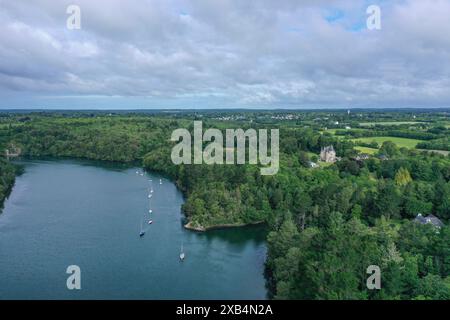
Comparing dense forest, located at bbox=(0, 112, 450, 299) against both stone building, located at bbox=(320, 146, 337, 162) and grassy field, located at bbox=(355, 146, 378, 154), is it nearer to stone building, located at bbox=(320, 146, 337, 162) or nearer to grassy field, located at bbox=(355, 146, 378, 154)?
grassy field, located at bbox=(355, 146, 378, 154)

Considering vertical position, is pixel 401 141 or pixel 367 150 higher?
pixel 401 141

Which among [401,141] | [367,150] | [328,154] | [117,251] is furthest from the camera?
[401,141]

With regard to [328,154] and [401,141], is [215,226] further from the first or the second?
[401,141]

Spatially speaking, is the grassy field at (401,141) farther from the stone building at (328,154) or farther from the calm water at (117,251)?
the calm water at (117,251)

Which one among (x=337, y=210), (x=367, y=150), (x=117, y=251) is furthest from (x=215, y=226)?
(x=367, y=150)

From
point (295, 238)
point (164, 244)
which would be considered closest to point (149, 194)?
point (164, 244)

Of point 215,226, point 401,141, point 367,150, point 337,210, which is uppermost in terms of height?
point 401,141

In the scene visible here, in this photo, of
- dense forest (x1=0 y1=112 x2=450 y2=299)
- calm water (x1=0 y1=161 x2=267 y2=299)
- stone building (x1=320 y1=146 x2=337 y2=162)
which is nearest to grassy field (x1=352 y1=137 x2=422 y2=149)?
dense forest (x1=0 y1=112 x2=450 y2=299)

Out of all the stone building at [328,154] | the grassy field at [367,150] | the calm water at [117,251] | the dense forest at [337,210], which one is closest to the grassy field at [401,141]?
the dense forest at [337,210]
